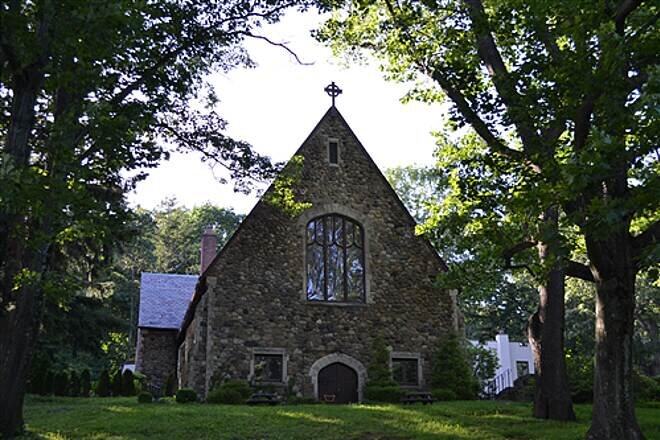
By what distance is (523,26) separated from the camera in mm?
10109

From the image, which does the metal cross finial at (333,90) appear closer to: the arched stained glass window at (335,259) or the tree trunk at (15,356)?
the arched stained glass window at (335,259)

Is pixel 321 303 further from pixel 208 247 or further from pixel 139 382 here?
Result: pixel 208 247

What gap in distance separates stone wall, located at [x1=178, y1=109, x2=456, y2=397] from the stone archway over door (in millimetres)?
104

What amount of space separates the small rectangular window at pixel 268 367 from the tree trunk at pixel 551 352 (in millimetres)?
7741

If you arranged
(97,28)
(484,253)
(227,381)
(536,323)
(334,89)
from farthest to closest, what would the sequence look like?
(334,89) → (227,381) → (536,323) → (484,253) → (97,28)

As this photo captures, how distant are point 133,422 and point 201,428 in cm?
141

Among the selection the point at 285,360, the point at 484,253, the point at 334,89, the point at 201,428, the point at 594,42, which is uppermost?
the point at 334,89

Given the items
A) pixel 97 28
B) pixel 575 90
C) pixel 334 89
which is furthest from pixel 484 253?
pixel 334 89

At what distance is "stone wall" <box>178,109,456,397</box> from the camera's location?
19.4 metres

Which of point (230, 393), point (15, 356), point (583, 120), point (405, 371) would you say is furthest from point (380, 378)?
point (583, 120)

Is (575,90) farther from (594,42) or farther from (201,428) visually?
(201,428)

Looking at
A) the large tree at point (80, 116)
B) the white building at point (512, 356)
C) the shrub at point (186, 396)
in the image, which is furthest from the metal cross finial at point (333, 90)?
the white building at point (512, 356)

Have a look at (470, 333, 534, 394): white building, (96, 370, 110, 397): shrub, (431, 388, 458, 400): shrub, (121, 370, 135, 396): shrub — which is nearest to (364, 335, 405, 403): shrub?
(431, 388, 458, 400): shrub

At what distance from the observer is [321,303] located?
20281 millimetres
